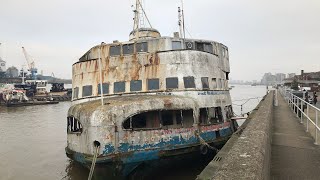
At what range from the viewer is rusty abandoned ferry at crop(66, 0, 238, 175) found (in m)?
9.55

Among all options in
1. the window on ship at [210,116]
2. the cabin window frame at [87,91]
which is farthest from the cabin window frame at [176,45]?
the cabin window frame at [87,91]

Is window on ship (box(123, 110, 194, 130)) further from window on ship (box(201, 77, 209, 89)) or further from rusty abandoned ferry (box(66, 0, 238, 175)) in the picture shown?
window on ship (box(201, 77, 209, 89))

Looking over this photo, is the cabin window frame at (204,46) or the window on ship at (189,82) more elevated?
the cabin window frame at (204,46)

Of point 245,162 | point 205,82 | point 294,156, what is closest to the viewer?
point 245,162

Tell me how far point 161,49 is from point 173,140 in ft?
16.6

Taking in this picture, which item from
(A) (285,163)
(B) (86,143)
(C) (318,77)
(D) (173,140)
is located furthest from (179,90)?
(C) (318,77)

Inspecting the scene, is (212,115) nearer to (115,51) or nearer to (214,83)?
(214,83)

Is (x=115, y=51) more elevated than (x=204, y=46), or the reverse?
(x=204, y=46)

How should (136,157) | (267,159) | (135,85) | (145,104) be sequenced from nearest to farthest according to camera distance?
(267,159) → (136,157) → (145,104) → (135,85)

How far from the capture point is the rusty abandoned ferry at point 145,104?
955 cm

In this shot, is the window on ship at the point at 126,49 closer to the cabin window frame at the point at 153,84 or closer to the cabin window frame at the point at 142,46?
the cabin window frame at the point at 142,46

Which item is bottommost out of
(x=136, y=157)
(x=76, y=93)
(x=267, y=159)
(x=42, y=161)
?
(x=42, y=161)

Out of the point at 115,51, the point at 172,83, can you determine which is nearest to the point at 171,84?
the point at 172,83

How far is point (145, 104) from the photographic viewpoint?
10281mm
